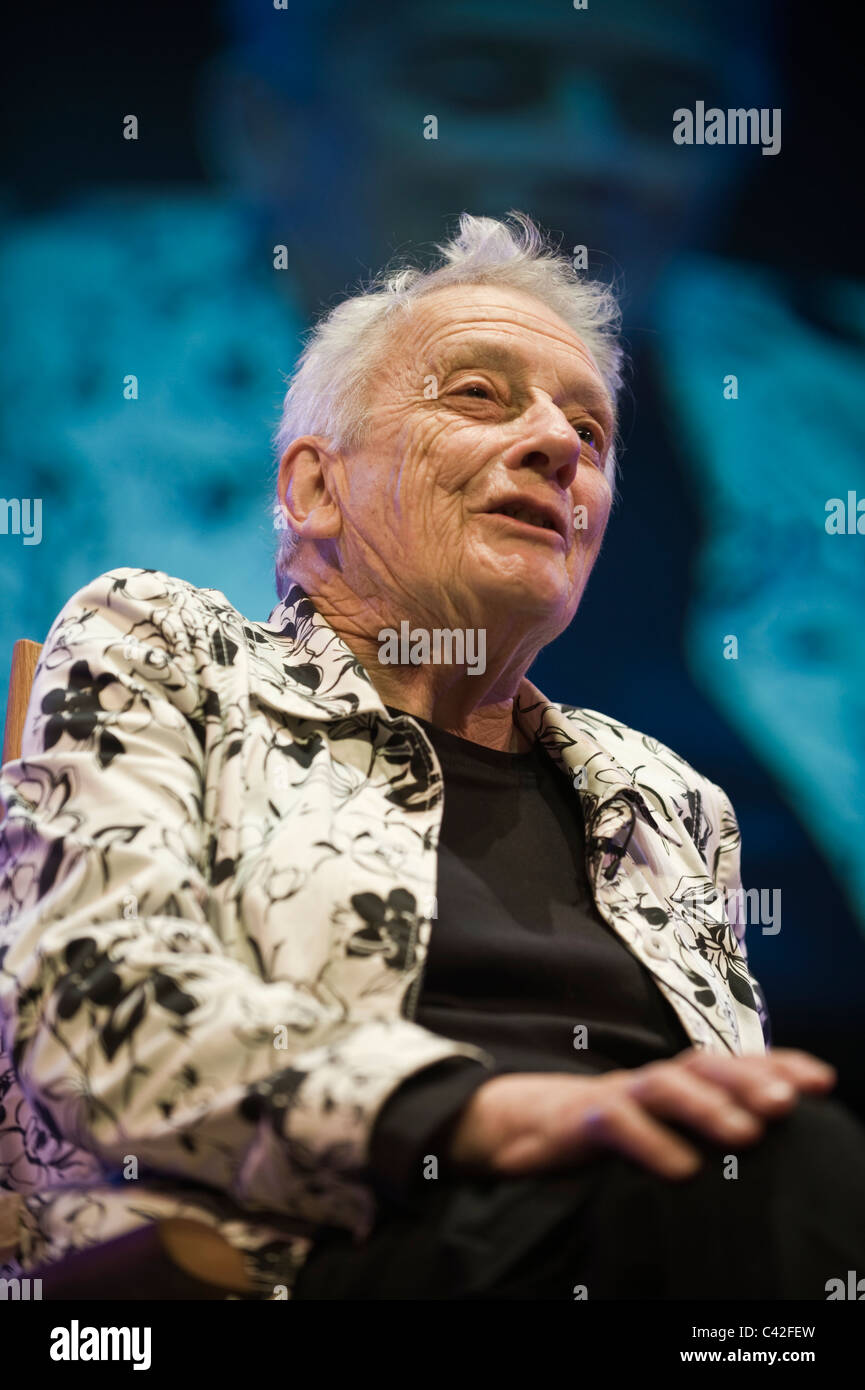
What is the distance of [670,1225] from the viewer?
788 millimetres

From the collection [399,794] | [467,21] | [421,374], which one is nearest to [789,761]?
[421,374]

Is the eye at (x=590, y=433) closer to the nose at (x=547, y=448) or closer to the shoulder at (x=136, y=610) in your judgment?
the nose at (x=547, y=448)

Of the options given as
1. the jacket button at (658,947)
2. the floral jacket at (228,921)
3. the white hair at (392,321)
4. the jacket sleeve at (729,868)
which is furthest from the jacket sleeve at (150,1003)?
the jacket sleeve at (729,868)

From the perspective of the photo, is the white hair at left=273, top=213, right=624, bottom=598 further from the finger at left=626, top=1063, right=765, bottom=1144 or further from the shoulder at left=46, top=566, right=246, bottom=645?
the finger at left=626, top=1063, right=765, bottom=1144

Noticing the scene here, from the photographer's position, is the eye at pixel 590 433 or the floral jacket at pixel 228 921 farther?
the eye at pixel 590 433

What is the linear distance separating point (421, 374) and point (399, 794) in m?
0.66

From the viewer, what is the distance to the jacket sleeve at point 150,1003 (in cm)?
82

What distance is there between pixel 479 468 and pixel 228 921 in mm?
727

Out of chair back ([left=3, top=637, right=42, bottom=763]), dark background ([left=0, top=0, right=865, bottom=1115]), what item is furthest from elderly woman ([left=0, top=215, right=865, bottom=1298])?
dark background ([left=0, top=0, right=865, bottom=1115])

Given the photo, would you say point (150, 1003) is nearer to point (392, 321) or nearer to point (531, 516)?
point (531, 516)

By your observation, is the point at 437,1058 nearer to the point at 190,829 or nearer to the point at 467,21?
the point at 190,829

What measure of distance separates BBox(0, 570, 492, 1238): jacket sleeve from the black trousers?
0.08m

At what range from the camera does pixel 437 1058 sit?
82 cm
